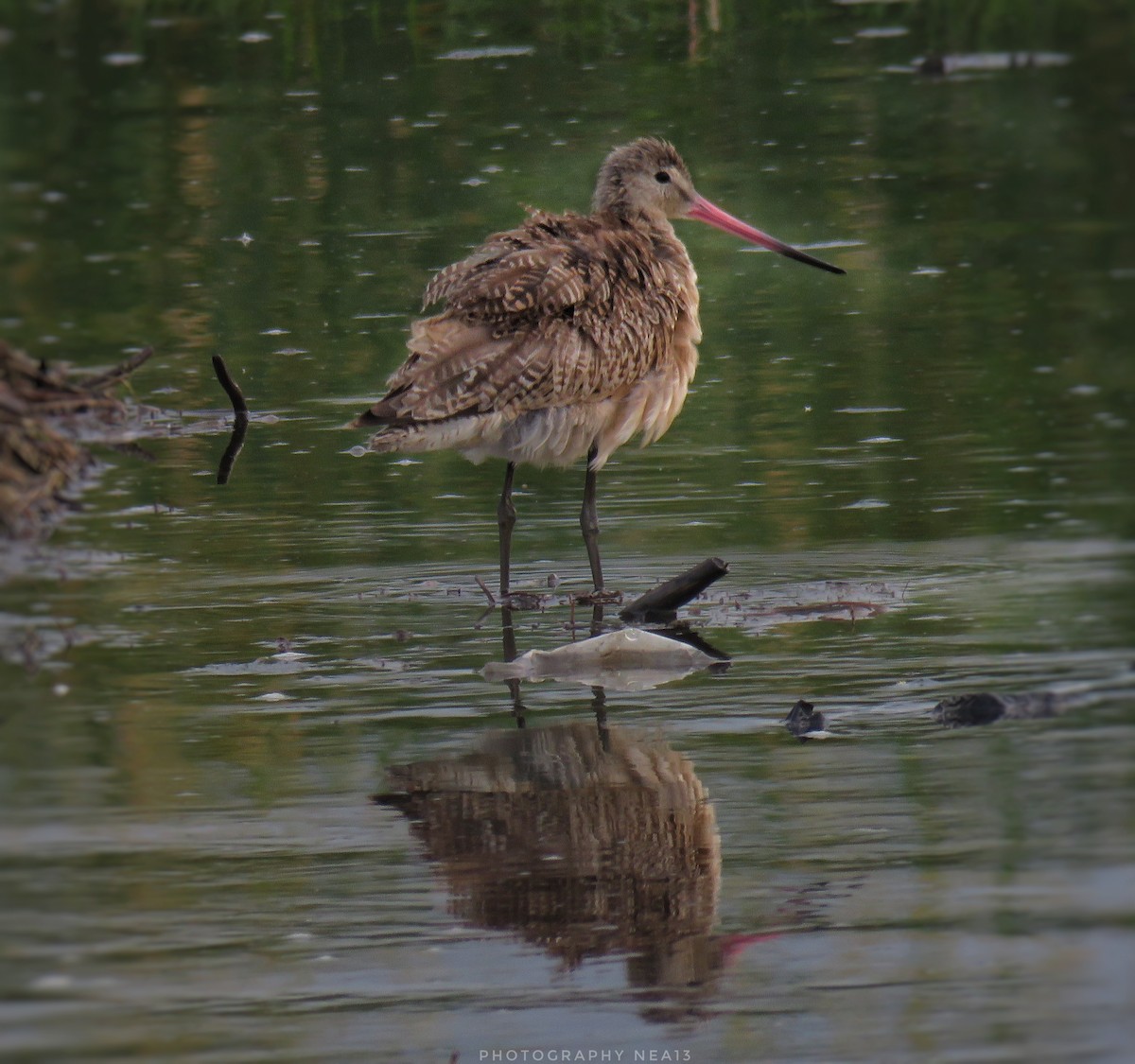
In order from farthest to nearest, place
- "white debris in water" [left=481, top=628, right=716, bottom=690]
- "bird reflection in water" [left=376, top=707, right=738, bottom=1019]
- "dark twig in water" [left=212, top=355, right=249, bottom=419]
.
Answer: "dark twig in water" [left=212, top=355, right=249, bottom=419] → "white debris in water" [left=481, top=628, right=716, bottom=690] → "bird reflection in water" [left=376, top=707, right=738, bottom=1019]

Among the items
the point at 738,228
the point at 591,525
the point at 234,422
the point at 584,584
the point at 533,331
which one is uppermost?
the point at 533,331

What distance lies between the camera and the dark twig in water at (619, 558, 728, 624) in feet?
24.8

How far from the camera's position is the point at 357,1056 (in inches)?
176

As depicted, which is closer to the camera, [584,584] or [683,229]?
[584,584]

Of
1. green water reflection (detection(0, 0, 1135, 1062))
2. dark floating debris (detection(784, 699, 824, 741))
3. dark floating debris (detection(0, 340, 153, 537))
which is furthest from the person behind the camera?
dark floating debris (detection(0, 340, 153, 537))

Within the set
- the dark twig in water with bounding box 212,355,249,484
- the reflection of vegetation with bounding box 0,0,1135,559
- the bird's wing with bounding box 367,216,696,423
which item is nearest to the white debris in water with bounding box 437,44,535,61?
the reflection of vegetation with bounding box 0,0,1135,559

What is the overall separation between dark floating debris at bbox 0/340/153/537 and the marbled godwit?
1529 millimetres

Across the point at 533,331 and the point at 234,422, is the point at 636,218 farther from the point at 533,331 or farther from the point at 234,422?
the point at 234,422

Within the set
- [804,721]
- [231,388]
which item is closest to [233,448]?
[231,388]

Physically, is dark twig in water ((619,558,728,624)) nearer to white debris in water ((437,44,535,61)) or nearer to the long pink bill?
the long pink bill

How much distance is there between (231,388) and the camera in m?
10.4

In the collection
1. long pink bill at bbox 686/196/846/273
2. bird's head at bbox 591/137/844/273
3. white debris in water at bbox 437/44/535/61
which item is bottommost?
white debris in water at bbox 437/44/535/61

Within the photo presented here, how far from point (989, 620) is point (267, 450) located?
4.01 meters

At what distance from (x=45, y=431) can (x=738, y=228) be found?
308cm
